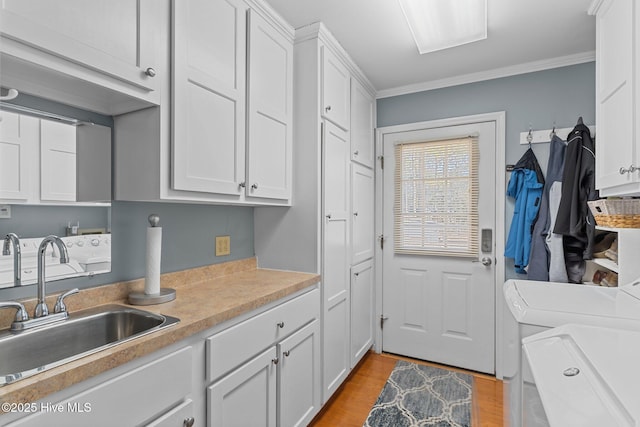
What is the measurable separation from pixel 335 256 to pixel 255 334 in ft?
2.96

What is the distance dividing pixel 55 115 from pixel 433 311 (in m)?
2.78

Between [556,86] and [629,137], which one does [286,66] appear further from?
[556,86]

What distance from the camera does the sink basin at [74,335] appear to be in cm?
96

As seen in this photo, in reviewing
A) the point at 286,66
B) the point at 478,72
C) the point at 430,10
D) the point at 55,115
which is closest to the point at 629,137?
the point at 430,10

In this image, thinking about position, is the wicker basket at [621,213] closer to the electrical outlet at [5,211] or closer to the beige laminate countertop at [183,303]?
the beige laminate countertop at [183,303]

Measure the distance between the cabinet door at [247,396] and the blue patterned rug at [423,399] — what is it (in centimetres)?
84

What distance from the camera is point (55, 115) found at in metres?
1.21

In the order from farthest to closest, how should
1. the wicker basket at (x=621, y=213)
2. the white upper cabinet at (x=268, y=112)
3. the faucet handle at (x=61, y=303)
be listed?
1. the white upper cabinet at (x=268, y=112)
2. the wicker basket at (x=621, y=213)
3. the faucet handle at (x=61, y=303)

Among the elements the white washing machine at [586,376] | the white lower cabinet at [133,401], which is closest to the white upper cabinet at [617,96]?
the white washing machine at [586,376]

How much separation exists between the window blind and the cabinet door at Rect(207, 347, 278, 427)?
174cm

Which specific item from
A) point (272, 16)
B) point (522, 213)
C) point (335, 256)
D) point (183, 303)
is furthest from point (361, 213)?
point (183, 303)

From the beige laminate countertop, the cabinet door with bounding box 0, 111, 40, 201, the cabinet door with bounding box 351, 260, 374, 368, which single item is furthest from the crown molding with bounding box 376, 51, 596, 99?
the cabinet door with bounding box 0, 111, 40, 201

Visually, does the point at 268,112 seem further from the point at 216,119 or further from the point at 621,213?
the point at 621,213

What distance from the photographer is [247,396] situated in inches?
52.4
